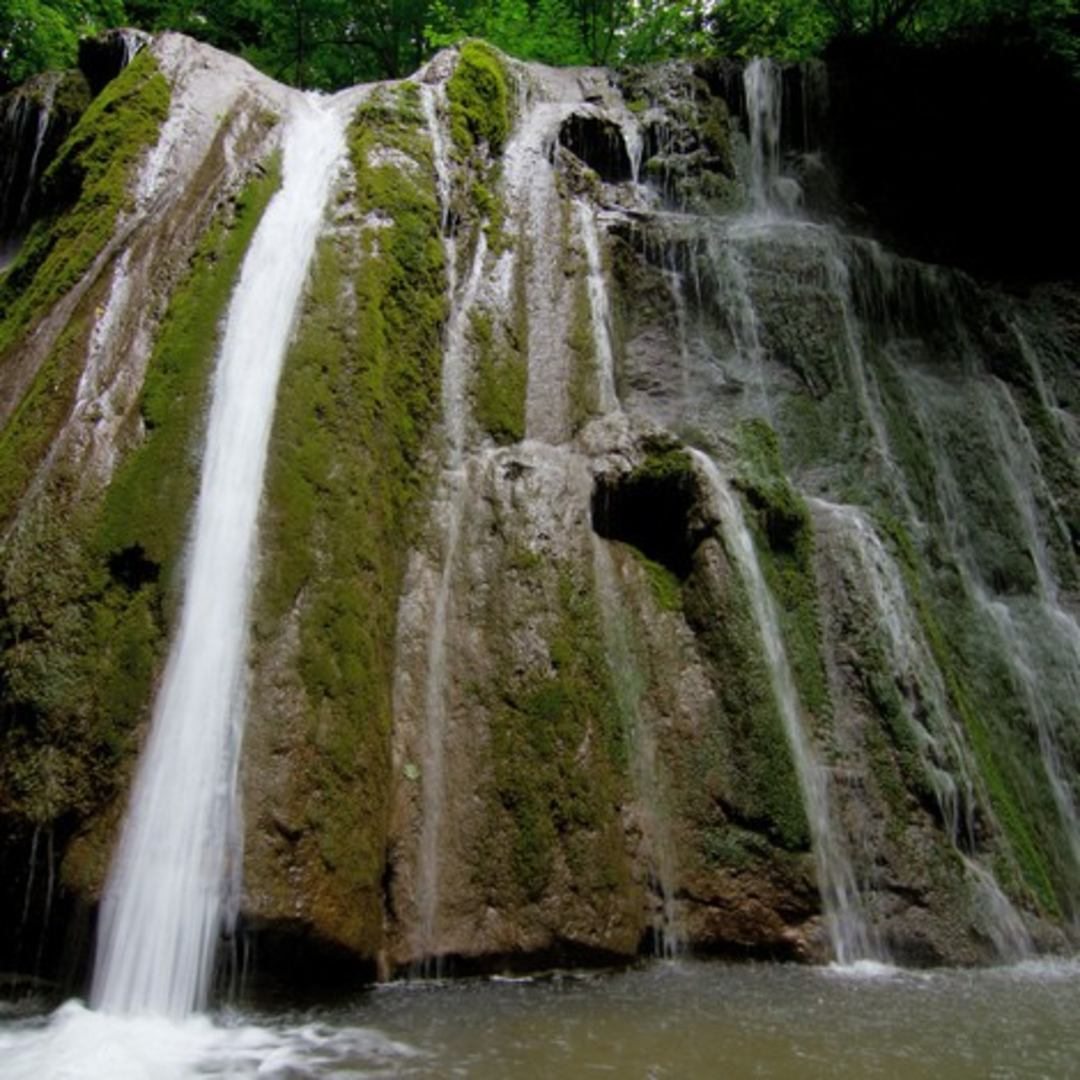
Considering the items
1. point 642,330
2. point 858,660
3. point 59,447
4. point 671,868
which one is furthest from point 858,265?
point 59,447

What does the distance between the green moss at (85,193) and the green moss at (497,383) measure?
250 centimetres

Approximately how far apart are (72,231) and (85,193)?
0.34m

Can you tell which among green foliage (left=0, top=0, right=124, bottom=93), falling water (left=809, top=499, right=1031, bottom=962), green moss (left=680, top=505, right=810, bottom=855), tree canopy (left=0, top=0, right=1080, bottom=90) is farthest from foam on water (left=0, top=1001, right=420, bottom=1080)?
green foliage (left=0, top=0, right=124, bottom=93)

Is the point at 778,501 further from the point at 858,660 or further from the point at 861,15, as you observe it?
the point at 861,15

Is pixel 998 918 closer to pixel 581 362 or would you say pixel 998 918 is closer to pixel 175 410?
pixel 581 362

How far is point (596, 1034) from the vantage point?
3.18 meters

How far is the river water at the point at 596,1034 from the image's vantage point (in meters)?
2.86

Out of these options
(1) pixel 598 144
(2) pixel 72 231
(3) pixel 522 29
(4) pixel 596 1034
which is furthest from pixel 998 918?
(3) pixel 522 29

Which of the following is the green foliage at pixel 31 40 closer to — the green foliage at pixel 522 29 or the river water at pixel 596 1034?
the green foliage at pixel 522 29

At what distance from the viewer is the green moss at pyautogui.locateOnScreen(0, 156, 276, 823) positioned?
3748 mm

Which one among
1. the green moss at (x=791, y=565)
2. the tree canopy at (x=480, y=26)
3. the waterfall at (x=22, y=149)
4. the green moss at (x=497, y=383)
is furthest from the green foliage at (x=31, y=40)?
the green moss at (x=791, y=565)

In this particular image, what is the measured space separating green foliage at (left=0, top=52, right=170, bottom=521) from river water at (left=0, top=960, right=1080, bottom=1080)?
2.97 m

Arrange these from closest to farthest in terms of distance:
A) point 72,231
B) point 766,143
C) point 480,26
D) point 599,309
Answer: point 72,231 < point 599,309 < point 766,143 < point 480,26

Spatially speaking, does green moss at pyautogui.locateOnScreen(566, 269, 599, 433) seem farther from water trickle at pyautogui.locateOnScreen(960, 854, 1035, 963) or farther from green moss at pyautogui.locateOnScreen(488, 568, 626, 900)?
water trickle at pyautogui.locateOnScreen(960, 854, 1035, 963)
